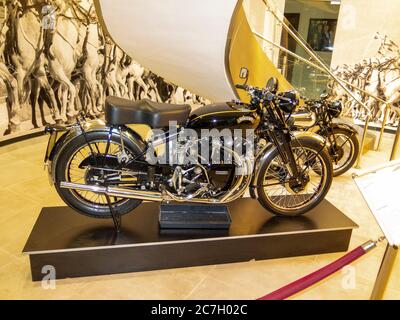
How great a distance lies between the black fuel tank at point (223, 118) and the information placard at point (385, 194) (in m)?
0.86

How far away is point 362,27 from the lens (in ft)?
21.8

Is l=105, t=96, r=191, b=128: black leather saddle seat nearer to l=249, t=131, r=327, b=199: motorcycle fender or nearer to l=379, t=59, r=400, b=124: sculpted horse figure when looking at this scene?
l=249, t=131, r=327, b=199: motorcycle fender

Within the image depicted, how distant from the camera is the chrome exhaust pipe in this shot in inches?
82.9

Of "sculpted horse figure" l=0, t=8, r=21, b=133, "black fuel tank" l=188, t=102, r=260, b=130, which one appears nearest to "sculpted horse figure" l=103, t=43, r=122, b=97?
"sculpted horse figure" l=0, t=8, r=21, b=133

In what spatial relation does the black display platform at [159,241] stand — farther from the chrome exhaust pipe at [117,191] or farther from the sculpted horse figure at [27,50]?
the sculpted horse figure at [27,50]

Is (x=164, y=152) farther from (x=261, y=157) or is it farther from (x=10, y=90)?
(x=10, y=90)

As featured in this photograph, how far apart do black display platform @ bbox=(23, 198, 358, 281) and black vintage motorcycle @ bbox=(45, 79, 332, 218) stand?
0.16 m

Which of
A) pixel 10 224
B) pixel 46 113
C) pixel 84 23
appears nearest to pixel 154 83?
pixel 84 23

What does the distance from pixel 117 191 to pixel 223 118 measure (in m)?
0.84

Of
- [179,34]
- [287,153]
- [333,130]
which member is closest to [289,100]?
[287,153]

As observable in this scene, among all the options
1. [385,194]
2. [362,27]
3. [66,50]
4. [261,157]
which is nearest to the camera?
[385,194]

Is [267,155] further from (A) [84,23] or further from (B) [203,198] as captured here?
(A) [84,23]

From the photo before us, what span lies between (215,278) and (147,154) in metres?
0.93
